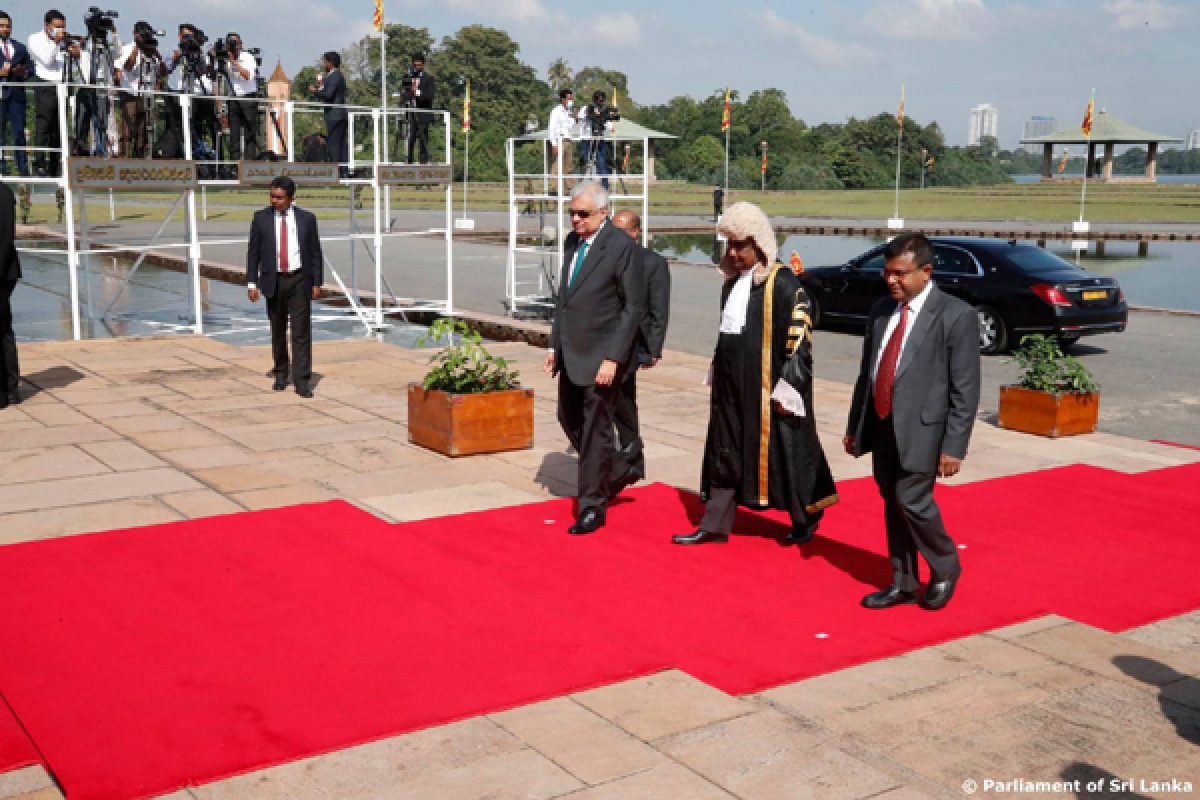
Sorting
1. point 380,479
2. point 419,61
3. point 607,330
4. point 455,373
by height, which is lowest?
point 380,479

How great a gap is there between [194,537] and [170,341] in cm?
816

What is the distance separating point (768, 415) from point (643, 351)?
3.82 feet

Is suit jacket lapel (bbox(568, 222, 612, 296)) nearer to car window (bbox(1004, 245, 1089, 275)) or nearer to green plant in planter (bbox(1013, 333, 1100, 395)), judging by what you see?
green plant in planter (bbox(1013, 333, 1100, 395))

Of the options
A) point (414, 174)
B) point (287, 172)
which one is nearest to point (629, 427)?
point (287, 172)

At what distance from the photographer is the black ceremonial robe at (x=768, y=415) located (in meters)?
6.17

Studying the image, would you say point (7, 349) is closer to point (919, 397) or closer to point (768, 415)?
point (768, 415)

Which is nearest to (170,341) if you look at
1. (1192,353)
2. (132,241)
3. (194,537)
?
(194,537)

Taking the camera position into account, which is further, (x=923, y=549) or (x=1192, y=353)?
(x=1192, y=353)

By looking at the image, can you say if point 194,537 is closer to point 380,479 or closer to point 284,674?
point 380,479

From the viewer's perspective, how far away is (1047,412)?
9766mm

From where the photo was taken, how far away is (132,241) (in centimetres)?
3133

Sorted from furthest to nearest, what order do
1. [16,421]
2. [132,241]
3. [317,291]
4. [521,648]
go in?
[132,241] < [317,291] < [16,421] < [521,648]

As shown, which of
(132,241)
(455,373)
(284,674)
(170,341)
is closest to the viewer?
(284,674)

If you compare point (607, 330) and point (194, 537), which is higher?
point (607, 330)
